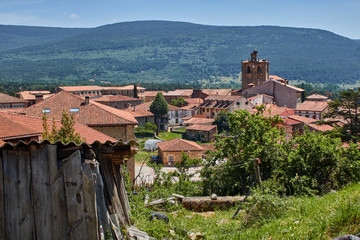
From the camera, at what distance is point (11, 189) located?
4.68 metres

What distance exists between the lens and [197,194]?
45.4 ft

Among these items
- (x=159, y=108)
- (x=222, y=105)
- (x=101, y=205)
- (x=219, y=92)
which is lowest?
(x=159, y=108)

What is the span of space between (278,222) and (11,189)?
4.24m

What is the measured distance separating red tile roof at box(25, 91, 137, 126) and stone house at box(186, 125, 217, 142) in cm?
3507

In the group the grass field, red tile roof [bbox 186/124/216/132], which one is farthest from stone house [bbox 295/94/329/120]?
the grass field

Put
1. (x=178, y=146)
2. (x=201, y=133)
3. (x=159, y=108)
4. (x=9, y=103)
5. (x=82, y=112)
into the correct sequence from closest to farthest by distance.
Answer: (x=82, y=112), (x=178, y=146), (x=201, y=133), (x=9, y=103), (x=159, y=108)

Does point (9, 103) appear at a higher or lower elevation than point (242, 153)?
lower

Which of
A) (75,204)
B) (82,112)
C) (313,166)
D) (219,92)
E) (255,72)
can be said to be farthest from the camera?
(219,92)

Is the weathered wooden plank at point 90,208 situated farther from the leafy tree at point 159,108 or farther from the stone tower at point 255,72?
the stone tower at point 255,72

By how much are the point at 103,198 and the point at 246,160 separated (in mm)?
8422

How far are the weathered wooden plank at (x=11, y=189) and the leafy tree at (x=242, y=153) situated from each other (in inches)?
316

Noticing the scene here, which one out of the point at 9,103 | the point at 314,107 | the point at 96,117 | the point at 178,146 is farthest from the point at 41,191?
the point at 314,107

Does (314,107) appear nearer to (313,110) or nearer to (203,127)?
(313,110)

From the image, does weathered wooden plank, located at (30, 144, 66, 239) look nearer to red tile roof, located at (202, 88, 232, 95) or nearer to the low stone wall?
the low stone wall
